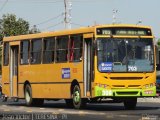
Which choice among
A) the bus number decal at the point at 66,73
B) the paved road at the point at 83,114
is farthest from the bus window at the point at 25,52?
the paved road at the point at 83,114

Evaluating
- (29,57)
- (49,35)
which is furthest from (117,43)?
(29,57)

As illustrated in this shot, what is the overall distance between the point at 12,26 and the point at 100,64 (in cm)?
6016

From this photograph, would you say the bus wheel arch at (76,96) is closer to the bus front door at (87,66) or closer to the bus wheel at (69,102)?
the bus front door at (87,66)

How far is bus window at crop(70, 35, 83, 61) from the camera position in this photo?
25.5 m

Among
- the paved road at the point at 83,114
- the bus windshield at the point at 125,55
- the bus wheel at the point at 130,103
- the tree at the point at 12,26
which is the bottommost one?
the paved road at the point at 83,114

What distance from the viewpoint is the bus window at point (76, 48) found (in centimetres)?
2555

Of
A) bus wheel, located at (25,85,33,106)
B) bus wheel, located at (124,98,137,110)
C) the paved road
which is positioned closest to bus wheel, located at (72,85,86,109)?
the paved road

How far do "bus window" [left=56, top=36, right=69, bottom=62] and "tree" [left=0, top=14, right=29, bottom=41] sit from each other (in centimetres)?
5492

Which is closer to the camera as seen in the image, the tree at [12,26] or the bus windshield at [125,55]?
the bus windshield at [125,55]

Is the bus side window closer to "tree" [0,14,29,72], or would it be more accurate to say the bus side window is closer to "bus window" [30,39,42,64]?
"bus window" [30,39,42,64]

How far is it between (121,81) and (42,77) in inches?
203

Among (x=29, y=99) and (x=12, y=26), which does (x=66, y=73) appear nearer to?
(x=29, y=99)

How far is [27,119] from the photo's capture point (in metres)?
19.7

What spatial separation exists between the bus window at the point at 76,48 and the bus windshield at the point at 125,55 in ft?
4.27
